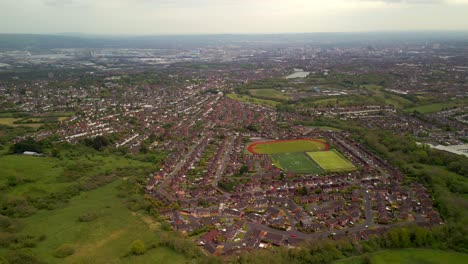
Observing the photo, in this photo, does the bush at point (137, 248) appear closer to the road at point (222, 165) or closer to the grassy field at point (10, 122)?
the road at point (222, 165)

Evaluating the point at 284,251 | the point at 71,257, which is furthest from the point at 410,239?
the point at 71,257

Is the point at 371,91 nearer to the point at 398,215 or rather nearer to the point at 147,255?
the point at 398,215

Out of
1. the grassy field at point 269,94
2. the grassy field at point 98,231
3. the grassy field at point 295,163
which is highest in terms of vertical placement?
the grassy field at point 269,94

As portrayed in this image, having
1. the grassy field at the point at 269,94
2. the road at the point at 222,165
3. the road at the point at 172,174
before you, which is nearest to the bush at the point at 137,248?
the road at the point at 172,174

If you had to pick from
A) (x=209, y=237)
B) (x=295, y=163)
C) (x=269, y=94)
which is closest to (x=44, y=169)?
(x=209, y=237)

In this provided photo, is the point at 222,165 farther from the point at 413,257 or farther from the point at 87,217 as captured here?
the point at 413,257
